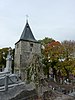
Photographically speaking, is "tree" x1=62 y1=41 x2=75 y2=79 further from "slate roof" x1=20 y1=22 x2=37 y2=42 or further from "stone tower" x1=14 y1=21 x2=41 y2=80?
"slate roof" x1=20 y1=22 x2=37 y2=42

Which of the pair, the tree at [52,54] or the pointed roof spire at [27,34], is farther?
the pointed roof spire at [27,34]

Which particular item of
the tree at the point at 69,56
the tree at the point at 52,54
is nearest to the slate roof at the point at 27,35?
the tree at the point at 52,54

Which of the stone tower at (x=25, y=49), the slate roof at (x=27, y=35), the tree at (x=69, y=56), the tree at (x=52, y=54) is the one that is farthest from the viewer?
the slate roof at (x=27, y=35)

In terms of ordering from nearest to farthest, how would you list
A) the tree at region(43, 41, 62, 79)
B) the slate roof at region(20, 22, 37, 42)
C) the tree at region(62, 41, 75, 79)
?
1. the tree at region(62, 41, 75, 79)
2. the tree at region(43, 41, 62, 79)
3. the slate roof at region(20, 22, 37, 42)

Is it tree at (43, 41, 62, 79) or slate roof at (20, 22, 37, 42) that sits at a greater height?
slate roof at (20, 22, 37, 42)

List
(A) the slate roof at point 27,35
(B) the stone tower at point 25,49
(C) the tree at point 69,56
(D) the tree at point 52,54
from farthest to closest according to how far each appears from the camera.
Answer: (A) the slate roof at point 27,35
(B) the stone tower at point 25,49
(D) the tree at point 52,54
(C) the tree at point 69,56

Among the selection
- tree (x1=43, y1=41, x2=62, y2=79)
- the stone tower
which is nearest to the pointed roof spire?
the stone tower

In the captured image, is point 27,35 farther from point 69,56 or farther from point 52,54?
point 69,56

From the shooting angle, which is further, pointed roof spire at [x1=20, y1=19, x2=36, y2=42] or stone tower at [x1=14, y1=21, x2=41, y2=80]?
pointed roof spire at [x1=20, y1=19, x2=36, y2=42]

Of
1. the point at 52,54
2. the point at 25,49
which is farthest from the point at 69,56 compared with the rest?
the point at 25,49

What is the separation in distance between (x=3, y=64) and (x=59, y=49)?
43.9 feet

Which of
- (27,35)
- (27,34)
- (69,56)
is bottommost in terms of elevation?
(69,56)

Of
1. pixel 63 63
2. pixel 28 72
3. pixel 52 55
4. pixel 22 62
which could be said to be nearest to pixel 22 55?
pixel 22 62

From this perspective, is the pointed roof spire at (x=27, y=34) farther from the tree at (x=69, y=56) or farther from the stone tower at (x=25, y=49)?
the tree at (x=69, y=56)
